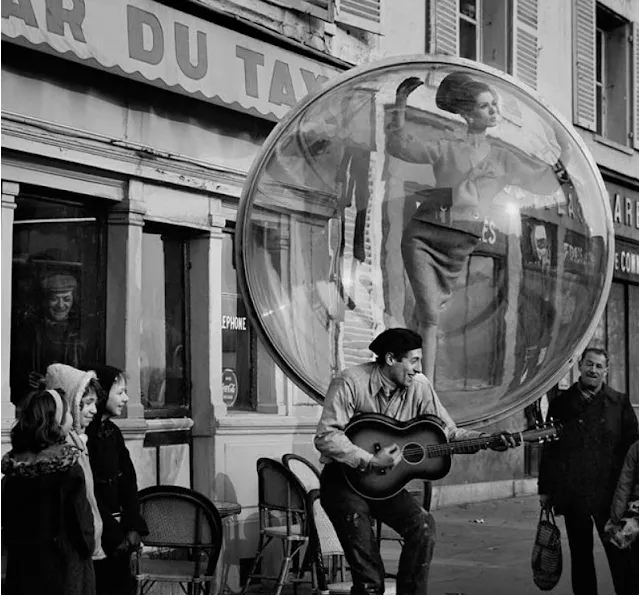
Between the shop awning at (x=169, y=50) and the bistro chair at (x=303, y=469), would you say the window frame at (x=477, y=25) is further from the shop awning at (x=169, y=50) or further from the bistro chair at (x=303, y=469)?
the bistro chair at (x=303, y=469)

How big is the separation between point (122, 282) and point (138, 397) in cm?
75

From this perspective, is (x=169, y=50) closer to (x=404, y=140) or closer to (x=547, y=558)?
(x=404, y=140)

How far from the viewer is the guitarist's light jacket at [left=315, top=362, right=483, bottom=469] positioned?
6.09 meters

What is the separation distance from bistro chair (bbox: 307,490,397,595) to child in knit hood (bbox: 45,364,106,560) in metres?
1.48

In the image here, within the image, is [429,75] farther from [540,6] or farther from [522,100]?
[540,6]

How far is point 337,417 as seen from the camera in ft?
20.2

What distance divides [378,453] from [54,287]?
2.84 m

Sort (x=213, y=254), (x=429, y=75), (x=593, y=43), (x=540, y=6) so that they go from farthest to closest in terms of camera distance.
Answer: (x=593, y=43) < (x=540, y=6) < (x=213, y=254) < (x=429, y=75)

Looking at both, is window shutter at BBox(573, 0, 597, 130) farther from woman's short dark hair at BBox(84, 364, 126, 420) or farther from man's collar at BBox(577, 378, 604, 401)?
woman's short dark hair at BBox(84, 364, 126, 420)

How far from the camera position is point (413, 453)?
6.21m

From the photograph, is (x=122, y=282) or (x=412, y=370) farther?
(x=122, y=282)

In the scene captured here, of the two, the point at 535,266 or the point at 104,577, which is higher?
the point at 535,266

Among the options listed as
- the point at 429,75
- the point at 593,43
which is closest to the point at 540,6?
the point at 593,43

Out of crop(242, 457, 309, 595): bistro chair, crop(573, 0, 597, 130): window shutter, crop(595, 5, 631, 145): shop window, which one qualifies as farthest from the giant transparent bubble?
crop(595, 5, 631, 145): shop window
